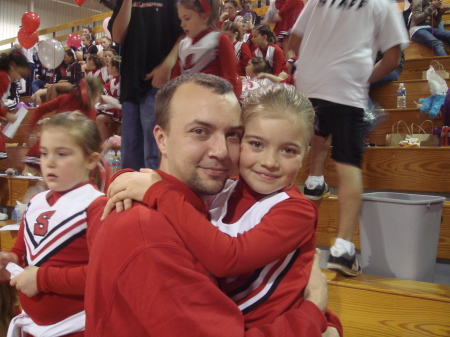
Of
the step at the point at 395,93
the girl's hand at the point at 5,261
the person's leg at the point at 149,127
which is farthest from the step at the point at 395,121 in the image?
the girl's hand at the point at 5,261

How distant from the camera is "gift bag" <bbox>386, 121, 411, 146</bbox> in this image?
9.50 feet

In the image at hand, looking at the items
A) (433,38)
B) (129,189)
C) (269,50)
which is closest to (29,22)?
(269,50)

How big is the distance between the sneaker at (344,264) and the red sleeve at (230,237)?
852mm

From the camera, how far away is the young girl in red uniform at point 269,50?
433 cm

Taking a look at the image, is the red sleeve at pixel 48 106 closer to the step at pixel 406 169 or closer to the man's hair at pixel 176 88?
the step at pixel 406 169

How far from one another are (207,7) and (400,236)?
1.33 metres

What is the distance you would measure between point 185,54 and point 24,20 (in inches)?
266

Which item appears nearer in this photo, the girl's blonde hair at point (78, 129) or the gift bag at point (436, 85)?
the girl's blonde hair at point (78, 129)

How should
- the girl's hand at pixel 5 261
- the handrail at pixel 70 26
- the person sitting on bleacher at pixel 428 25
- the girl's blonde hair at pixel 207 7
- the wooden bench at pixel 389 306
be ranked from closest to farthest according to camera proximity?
the girl's hand at pixel 5 261 → the wooden bench at pixel 389 306 → the girl's blonde hair at pixel 207 7 → the person sitting on bleacher at pixel 428 25 → the handrail at pixel 70 26

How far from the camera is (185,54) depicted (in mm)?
2021

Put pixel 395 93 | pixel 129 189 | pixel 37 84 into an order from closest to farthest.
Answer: pixel 129 189
pixel 395 93
pixel 37 84

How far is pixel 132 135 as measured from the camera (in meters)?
2.16

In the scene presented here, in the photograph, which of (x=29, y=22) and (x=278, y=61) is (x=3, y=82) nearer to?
(x=278, y=61)

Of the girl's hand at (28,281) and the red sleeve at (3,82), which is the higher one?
the red sleeve at (3,82)
